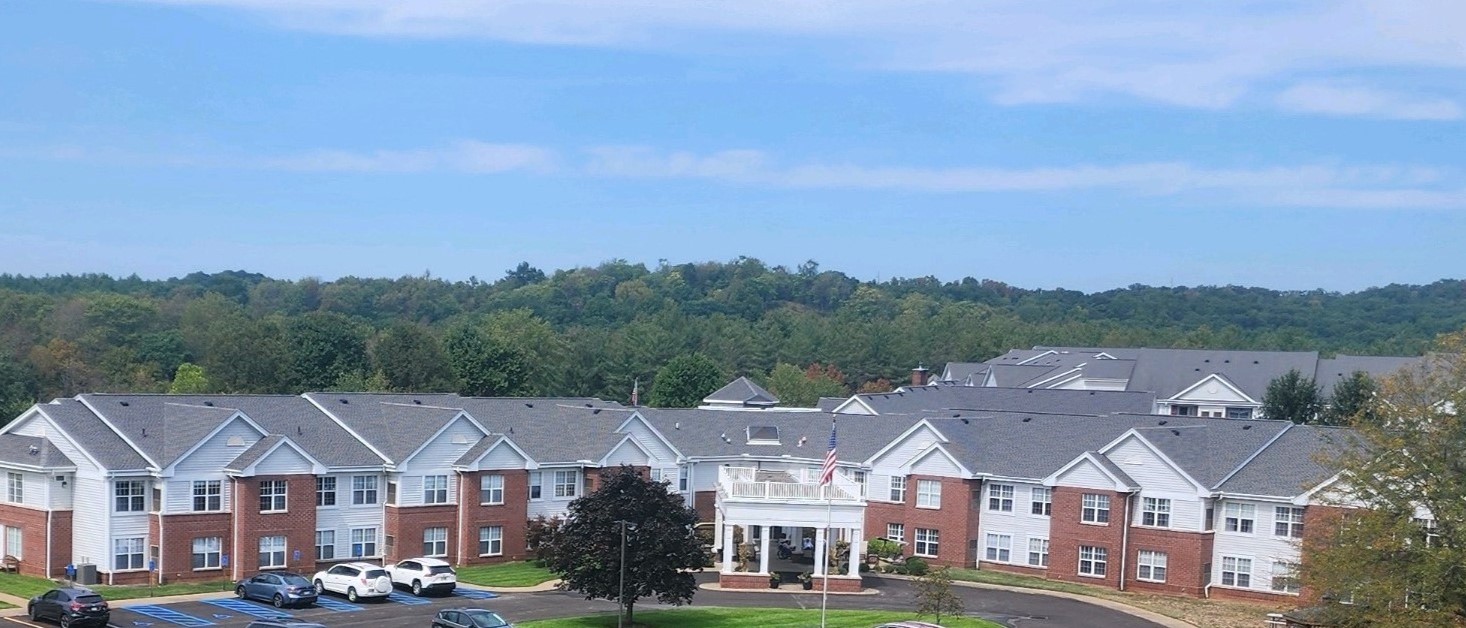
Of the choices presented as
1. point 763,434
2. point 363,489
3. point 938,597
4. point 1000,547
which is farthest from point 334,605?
point 1000,547

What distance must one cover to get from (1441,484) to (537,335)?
350 feet

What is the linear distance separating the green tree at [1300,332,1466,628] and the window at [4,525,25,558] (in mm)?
46529

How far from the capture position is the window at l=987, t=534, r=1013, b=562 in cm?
6406

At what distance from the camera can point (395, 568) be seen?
54.2 m

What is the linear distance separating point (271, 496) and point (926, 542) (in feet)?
94.7

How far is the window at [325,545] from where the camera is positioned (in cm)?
5797

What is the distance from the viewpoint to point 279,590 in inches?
1953

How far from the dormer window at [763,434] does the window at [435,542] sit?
18.4m

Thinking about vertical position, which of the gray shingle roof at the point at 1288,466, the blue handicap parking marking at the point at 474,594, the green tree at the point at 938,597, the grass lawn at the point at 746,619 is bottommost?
the blue handicap parking marking at the point at 474,594

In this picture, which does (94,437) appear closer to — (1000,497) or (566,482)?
(566,482)

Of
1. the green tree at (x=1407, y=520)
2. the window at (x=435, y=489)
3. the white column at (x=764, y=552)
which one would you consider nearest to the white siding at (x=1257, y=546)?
the green tree at (x=1407, y=520)

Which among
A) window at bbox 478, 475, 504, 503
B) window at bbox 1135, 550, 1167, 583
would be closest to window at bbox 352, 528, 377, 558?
window at bbox 478, 475, 504, 503

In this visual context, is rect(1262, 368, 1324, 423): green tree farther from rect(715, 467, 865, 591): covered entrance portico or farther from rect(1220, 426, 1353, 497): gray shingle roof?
rect(715, 467, 865, 591): covered entrance portico

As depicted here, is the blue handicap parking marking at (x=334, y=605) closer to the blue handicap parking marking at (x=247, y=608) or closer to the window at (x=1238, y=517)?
the blue handicap parking marking at (x=247, y=608)
